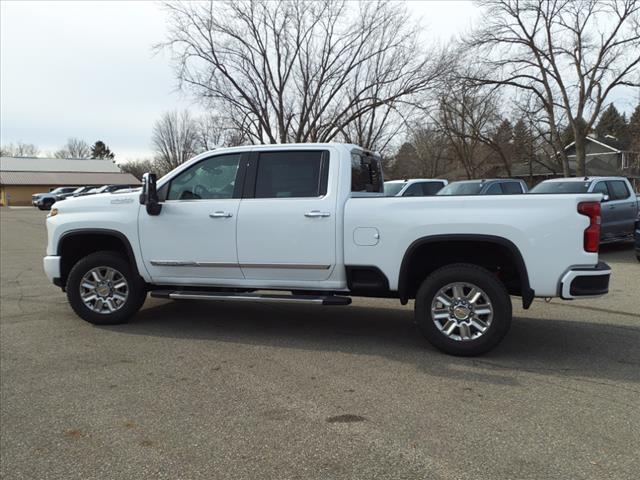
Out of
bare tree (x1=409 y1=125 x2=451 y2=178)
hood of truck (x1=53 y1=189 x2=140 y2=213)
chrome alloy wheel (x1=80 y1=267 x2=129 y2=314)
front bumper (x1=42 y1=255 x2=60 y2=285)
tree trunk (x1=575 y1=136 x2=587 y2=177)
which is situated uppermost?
bare tree (x1=409 y1=125 x2=451 y2=178)

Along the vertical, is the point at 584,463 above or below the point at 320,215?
below

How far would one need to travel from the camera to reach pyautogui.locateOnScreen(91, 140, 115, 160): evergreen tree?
121 m

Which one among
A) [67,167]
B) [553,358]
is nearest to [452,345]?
[553,358]

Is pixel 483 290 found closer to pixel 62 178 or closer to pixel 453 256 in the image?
pixel 453 256

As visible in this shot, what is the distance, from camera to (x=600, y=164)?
5609cm

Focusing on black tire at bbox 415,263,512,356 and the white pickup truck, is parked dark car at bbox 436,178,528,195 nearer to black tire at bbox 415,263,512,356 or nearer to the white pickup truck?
the white pickup truck

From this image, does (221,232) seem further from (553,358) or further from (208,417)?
(553,358)

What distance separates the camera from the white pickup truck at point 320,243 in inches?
180

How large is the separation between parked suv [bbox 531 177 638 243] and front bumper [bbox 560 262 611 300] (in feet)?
26.8

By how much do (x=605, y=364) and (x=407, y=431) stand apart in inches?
91.9

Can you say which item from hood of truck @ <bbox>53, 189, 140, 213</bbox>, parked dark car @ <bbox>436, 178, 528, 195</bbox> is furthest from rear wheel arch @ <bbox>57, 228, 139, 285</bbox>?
parked dark car @ <bbox>436, 178, 528, 195</bbox>

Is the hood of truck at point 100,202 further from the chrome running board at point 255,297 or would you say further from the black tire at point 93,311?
the chrome running board at point 255,297

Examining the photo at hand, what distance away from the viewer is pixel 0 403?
156 inches

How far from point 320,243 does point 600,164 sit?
59.7 m
